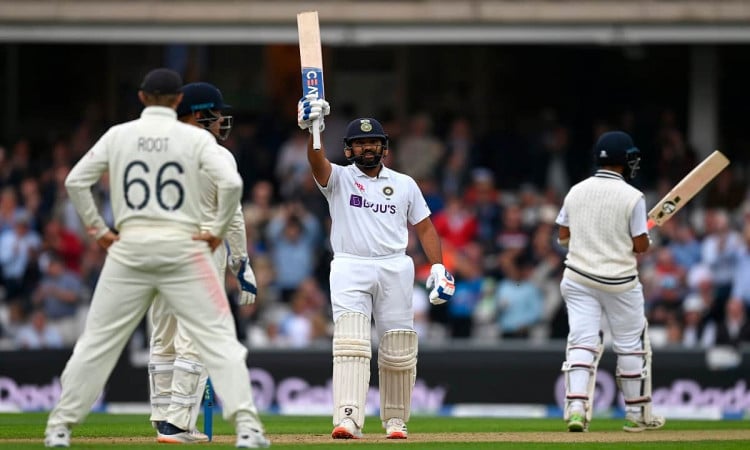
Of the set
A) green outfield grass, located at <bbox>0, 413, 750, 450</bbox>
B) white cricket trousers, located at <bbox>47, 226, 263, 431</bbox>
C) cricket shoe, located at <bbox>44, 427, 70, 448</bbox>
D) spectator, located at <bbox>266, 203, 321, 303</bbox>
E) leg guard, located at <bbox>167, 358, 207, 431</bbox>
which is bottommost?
green outfield grass, located at <bbox>0, 413, 750, 450</bbox>

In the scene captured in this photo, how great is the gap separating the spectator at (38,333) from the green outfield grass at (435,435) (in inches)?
156

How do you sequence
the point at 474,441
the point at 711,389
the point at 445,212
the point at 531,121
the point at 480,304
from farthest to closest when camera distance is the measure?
the point at 531,121
the point at 445,212
the point at 480,304
the point at 711,389
the point at 474,441

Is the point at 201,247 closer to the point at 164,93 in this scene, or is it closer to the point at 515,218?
the point at 164,93

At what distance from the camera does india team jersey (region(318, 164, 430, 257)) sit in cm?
991

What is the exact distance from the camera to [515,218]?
18047mm

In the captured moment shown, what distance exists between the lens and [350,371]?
962 cm

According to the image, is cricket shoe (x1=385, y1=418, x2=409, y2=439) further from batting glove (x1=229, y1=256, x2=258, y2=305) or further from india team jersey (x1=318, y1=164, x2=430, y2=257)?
batting glove (x1=229, y1=256, x2=258, y2=305)

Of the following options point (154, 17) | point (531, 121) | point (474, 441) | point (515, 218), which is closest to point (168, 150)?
point (474, 441)

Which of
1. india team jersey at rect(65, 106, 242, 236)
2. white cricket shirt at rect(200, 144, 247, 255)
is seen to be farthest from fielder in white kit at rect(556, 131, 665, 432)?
india team jersey at rect(65, 106, 242, 236)

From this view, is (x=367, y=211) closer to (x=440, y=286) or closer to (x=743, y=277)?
(x=440, y=286)

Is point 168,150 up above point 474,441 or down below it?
above

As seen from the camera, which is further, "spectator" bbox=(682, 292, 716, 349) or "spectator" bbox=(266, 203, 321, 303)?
"spectator" bbox=(266, 203, 321, 303)

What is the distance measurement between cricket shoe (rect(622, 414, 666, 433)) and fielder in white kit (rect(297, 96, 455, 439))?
6.95ft

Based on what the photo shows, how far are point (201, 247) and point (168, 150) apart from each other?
0.57 metres
